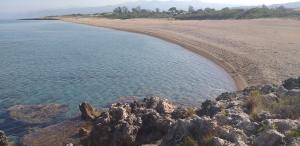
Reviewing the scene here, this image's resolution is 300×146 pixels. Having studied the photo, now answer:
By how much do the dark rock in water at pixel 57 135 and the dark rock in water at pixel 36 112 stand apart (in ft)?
4.39

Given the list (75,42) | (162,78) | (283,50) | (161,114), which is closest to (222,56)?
(283,50)

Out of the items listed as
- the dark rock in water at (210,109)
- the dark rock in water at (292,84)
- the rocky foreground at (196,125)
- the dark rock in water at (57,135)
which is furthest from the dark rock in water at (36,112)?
the dark rock in water at (292,84)

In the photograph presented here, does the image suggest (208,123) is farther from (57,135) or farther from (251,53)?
(251,53)

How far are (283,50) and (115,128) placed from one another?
91.1 ft

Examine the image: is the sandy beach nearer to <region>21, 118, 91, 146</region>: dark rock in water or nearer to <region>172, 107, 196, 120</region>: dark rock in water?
<region>172, 107, 196, 120</region>: dark rock in water

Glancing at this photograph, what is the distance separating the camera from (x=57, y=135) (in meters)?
18.9

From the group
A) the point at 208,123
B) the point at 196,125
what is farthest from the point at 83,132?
the point at 208,123

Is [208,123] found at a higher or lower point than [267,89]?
higher

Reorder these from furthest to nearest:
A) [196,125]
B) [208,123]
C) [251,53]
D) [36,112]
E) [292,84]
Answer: [251,53] → [36,112] → [292,84] → [196,125] → [208,123]

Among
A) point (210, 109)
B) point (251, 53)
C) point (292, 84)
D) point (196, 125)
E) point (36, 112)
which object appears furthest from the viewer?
point (251, 53)

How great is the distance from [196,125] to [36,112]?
1236 cm

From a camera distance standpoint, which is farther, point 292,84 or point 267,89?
point 267,89

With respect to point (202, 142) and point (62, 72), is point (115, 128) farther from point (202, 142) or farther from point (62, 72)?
point (62, 72)

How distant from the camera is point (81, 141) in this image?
16953 millimetres
